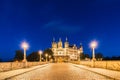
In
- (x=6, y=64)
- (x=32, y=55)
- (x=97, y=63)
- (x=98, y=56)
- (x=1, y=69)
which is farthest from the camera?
(x=98, y=56)

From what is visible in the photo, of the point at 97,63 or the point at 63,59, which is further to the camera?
the point at 63,59

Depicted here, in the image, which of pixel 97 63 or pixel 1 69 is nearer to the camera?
pixel 1 69

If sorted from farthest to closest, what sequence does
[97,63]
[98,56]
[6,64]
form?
[98,56]
[97,63]
[6,64]

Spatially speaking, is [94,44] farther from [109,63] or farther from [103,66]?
[109,63]

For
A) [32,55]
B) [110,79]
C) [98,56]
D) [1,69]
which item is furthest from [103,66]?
[98,56]

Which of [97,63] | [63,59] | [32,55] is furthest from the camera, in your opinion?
[63,59]

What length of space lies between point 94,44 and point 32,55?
2829 inches

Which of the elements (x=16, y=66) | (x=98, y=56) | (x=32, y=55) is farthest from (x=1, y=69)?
(x=98, y=56)

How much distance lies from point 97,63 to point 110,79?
69.3ft

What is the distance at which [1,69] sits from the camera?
24516mm

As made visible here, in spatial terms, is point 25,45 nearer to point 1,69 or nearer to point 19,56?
point 1,69

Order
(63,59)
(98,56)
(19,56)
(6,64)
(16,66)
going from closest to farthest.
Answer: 1. (6,64)
2. (16,66)
3. (19,56)
4. (98,56)
5. (63,59)

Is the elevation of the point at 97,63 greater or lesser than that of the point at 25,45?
lesser

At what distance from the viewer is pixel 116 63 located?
24812 mm
